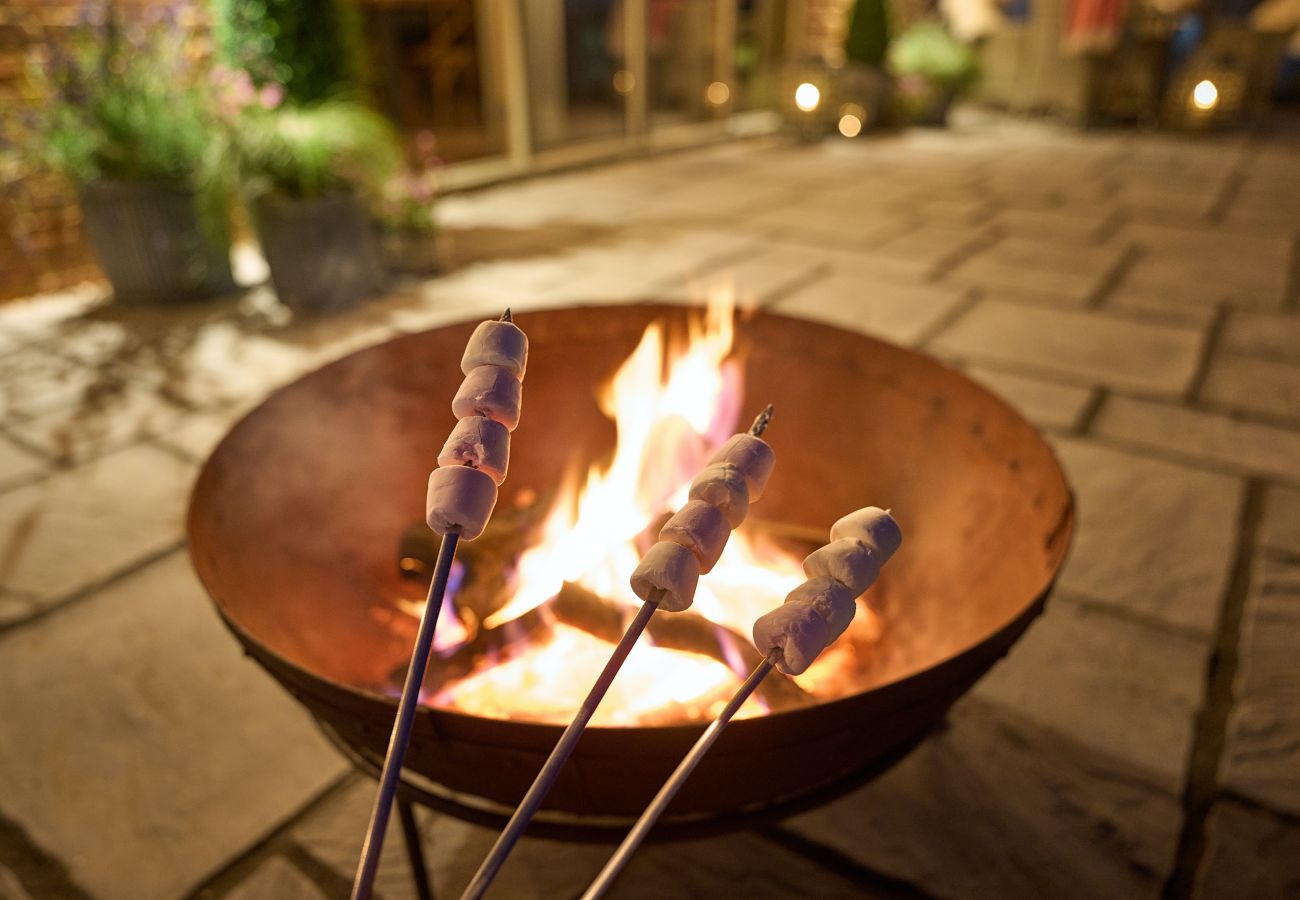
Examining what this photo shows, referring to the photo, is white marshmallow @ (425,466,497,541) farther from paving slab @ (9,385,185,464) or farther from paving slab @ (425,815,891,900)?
paving slab @ (9,385,185,464)

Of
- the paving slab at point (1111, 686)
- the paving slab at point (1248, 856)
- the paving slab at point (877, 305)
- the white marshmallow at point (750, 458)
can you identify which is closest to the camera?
the white marshmallow at point (750, 458)

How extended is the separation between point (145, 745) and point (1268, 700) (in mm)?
2104

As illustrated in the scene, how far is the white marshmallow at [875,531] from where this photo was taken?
736mm

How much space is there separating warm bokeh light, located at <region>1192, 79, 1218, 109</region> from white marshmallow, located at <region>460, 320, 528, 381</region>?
9.82 metres

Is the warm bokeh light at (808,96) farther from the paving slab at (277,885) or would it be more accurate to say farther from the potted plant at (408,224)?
the paving slab at (277,885)

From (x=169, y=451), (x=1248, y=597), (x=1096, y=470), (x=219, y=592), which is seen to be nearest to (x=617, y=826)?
(x=219, y=592)

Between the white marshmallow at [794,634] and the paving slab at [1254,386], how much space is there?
2.64 m

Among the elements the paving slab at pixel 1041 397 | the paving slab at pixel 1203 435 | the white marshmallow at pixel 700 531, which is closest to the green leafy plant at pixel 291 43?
the paving slab at pixel 1041 397

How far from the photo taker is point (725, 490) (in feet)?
2.44

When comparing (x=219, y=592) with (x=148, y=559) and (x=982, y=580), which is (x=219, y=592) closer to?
(x=982, y=580)

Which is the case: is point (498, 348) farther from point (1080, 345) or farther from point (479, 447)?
point (1080, 345)

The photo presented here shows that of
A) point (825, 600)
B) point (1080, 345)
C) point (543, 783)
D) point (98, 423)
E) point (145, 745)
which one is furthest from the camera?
point (1080, 345)

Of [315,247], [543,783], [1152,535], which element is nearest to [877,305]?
[1152,535]

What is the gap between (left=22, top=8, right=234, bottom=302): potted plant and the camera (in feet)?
11.6
